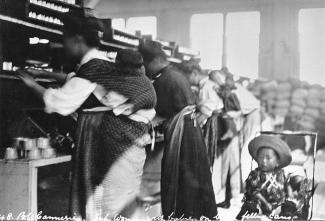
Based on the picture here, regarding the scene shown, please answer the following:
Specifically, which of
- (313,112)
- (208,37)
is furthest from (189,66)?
(313,112)

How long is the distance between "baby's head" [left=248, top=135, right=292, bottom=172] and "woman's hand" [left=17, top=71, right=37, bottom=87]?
157 centimetres

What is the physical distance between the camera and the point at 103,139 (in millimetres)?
2764

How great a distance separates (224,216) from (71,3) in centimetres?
198

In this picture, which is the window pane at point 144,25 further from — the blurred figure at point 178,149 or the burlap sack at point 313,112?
the burlap sack at point 313,112

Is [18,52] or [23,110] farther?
[18,52]

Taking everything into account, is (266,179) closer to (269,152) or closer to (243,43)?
(269,152)

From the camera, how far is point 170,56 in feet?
9.46

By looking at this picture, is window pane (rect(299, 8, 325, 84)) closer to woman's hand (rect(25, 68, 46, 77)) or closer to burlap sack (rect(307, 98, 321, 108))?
burlap sack (rect(307, 98, 321, 108))

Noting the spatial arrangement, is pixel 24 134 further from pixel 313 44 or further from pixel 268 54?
pixel 313 44

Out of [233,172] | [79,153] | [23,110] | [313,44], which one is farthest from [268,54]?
[23,110]

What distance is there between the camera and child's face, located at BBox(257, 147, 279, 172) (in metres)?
2.90

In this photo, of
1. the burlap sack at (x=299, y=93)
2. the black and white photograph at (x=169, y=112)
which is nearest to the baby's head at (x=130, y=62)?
the black and white photograph at (x=169, y=112)

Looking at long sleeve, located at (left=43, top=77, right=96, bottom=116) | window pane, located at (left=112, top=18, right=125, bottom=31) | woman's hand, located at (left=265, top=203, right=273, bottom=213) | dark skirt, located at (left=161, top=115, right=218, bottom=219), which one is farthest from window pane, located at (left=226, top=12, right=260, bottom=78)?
long sleeve, located at (left=43, top=77, right=96, bottom=116)

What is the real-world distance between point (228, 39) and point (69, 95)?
121 cm
